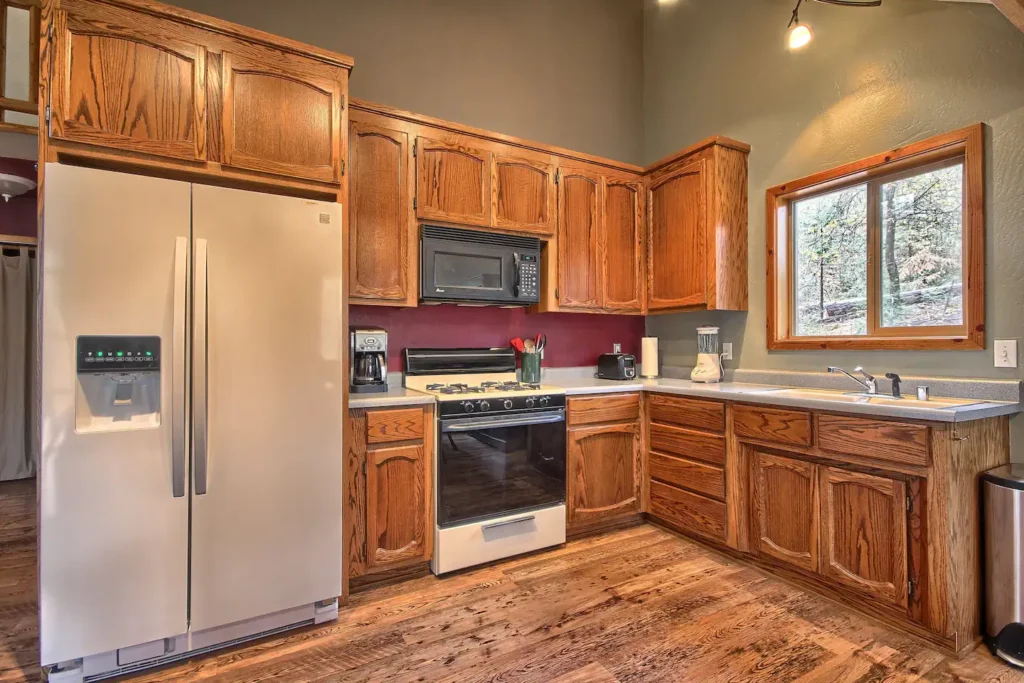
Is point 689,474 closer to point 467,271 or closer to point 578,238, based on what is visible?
point 578,238

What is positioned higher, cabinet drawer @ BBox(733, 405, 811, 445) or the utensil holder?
the utensil holder

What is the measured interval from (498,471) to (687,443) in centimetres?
112

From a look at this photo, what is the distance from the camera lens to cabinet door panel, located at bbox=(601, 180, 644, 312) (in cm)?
329

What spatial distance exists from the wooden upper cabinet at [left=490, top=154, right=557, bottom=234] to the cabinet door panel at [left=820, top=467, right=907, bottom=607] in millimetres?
2048

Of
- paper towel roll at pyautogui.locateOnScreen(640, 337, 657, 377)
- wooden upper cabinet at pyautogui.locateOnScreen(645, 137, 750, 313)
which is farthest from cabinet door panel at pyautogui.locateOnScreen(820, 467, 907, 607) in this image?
paper towel roll at pyautogui.locateOnScreen(640, 337, 657, 377)

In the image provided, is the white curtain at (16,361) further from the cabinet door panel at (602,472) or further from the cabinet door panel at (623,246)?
the cabinet door panel at (623,246)

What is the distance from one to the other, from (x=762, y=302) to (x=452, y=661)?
2.63 m

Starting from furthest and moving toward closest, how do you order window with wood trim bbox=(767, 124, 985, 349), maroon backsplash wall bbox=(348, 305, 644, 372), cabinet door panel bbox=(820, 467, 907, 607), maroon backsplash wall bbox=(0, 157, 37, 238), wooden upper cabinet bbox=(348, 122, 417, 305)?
maroon backsplash wall bbox=(0, 157, 37, 238) < maroon backsplash wall bbox=(348, 305, 644, 372) < wooden upper cabinet bbox=(348, 122, 417, 305) < window with wood trim bbox=(767, 124, 985, 349) < cabinet door panel bbox=(820, 467, 907, 607)

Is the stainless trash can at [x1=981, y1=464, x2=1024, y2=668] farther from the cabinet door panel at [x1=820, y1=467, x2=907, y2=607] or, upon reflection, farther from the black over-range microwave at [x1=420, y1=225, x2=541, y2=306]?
the black over-range microwave at [x1=420, y1=225, x2=541, y2=306]

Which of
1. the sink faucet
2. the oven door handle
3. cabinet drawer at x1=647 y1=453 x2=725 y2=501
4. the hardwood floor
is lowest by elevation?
the hardwood floor

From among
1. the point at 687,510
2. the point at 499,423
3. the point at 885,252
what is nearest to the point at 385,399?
the point at 499,423

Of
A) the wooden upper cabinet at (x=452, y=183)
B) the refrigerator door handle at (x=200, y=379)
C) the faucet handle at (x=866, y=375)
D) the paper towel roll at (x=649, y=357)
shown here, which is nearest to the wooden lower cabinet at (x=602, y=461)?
the paper towel roll at (x=649, y=357)

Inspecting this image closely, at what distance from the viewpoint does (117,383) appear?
1619 millimetres

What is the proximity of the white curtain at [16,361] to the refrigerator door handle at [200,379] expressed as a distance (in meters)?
3.66
